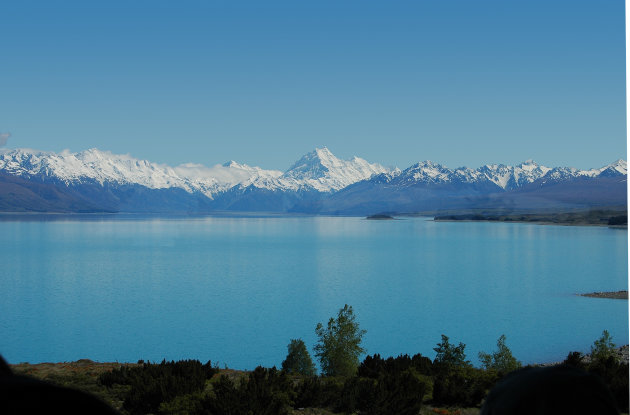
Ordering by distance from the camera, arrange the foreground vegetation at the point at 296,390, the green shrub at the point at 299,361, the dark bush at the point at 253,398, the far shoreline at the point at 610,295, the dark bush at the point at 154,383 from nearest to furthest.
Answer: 1. the dark bush at the point at 253,398
2. the foreground vegetation at the point at 296,390
3. the dark bush at the point at 154,383
4. the green shrub at the point at 299,361
5. the far shoreline at the point at 610,295

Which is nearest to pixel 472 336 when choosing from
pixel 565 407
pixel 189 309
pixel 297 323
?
pixel 297 323

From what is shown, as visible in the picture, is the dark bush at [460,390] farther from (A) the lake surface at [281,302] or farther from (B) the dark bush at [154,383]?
(A) the lake surface at [281,302]

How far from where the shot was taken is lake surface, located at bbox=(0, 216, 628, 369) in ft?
75.0

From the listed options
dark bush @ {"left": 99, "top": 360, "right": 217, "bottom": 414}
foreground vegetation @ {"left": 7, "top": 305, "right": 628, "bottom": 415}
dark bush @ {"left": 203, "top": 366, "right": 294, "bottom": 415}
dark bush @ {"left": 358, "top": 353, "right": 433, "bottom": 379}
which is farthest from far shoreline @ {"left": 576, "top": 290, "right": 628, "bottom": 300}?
dark bush @ {"left": 203, "top": 366, "right": 294, "bottom": 415}

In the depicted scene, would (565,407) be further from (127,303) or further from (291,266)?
(291,266)

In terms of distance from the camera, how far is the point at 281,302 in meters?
30.9

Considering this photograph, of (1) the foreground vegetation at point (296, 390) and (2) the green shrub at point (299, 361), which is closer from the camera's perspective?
(1) the foreground vegetation at point (296, 390)

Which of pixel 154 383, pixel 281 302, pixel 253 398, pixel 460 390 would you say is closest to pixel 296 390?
pixel 253 398

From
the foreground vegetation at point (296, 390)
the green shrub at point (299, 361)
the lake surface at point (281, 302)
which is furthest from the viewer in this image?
the lake surface at point (281, 302)

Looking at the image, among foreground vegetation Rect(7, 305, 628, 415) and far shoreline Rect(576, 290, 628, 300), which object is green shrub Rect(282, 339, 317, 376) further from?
far shoreline Rect(576, 290, 628, 300)

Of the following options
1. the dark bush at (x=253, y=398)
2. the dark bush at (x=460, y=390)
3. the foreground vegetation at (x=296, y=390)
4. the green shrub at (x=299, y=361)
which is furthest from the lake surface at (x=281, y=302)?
the dark bush at (x=253, y=398)

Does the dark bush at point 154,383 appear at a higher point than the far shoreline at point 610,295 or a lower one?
higher

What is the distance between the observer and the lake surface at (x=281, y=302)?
75.0 feet

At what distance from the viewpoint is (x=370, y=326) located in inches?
1017
